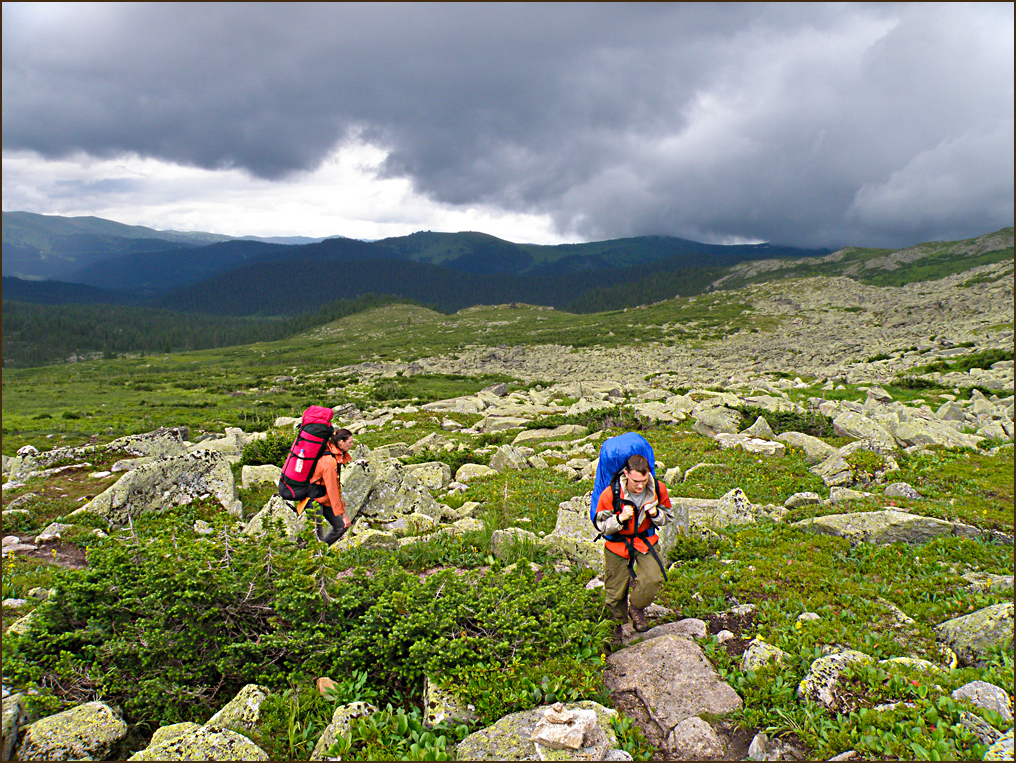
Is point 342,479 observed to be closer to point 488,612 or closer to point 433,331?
point 488,612

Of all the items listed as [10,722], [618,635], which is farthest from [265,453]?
[618,635]

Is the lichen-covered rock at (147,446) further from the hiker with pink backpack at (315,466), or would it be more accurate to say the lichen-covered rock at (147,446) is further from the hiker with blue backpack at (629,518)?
the hiker with blue backpack at (629,518)

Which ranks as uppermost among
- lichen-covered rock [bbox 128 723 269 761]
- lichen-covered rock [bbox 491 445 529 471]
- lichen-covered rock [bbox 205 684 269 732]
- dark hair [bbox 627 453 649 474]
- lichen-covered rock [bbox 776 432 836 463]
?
dark hair [bbox 627 453 649 474]

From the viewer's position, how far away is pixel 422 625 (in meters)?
6.87

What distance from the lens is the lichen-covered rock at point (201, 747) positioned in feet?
17.8

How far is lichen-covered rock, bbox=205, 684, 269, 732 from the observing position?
6.02m

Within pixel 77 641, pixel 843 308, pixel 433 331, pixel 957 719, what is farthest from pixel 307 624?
pixel 433 331

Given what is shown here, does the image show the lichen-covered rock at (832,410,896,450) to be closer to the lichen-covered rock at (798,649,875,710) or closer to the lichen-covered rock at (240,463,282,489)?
the lichen-covered rock at (798,649,875,710)

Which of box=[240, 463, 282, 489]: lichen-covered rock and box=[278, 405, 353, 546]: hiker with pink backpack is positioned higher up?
box=[278, 405, 353, 546]: hiker with pink backpack

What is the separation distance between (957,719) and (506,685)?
16.5 ft

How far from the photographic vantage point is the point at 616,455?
777 centimetres

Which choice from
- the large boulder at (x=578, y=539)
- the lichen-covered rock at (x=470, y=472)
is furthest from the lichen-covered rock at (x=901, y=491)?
the lichen-covered rock at (x=470, y=472)

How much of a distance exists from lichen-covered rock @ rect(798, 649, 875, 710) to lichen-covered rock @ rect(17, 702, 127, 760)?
8262 millimetres

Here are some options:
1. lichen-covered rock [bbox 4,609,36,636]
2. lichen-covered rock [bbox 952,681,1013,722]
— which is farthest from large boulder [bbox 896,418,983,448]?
lichen-covered rock [bbox 4,609,36,636]
